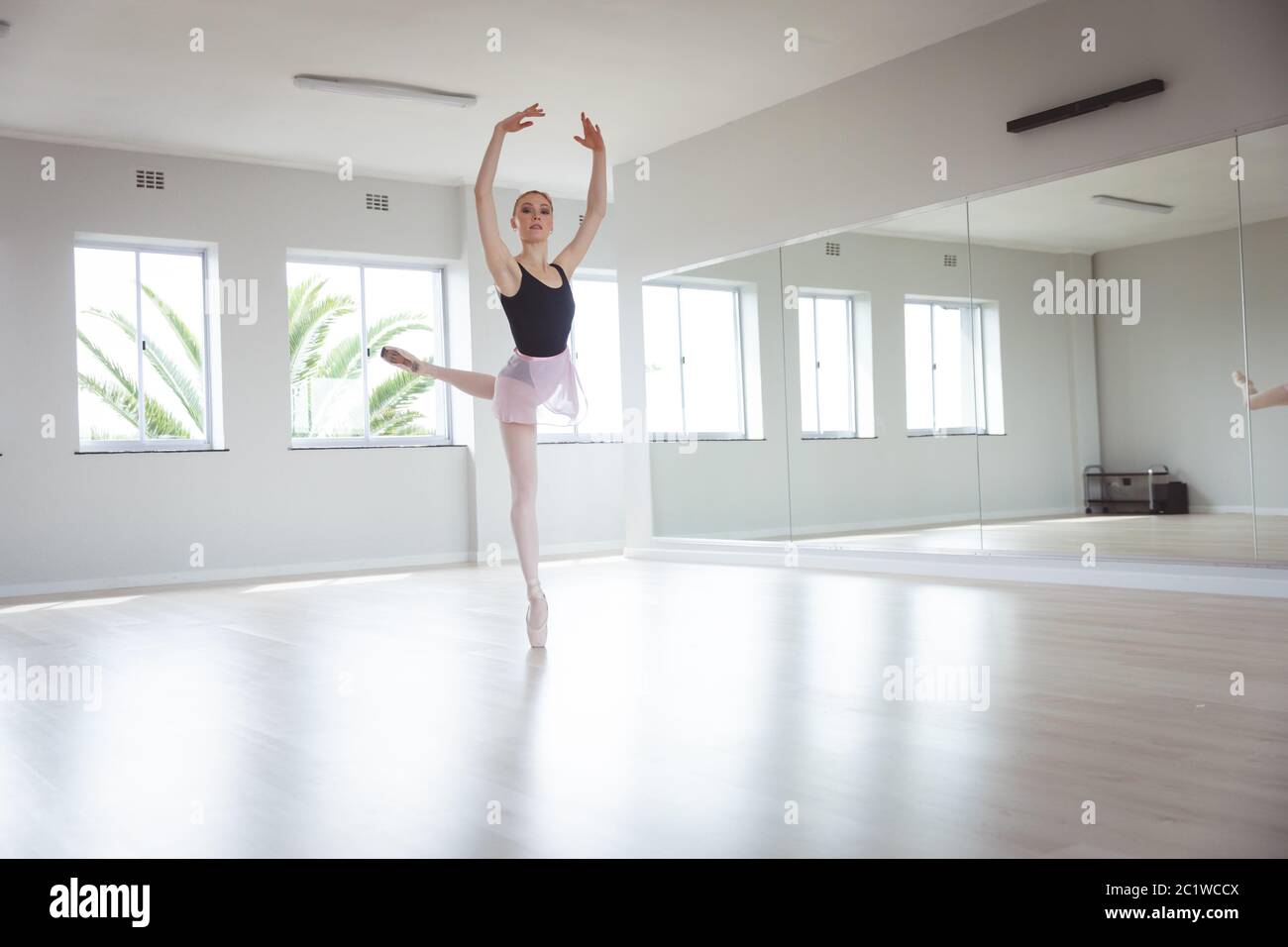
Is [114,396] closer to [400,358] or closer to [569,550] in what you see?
[569,550]

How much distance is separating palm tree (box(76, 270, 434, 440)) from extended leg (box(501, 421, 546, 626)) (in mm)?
5109

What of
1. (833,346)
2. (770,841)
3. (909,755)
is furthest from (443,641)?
(833,346)

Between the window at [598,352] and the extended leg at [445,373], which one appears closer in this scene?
the extended leg at [445,373]

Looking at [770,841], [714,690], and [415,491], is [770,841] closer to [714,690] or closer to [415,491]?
[714,690]

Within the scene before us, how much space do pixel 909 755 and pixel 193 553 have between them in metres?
6.84

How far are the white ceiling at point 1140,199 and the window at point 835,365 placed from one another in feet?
2.93

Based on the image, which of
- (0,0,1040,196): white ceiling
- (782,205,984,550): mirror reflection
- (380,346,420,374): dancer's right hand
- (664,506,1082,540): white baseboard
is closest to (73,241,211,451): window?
(0,0,1040,196): white ceiling

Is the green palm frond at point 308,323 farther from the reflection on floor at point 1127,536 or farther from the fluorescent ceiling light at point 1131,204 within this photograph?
the fluorescent ceiling light at point 1131,204

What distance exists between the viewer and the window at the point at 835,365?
6930 mm

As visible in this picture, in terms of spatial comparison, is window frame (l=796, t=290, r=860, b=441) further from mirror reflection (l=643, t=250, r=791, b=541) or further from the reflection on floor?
the reflection on floor

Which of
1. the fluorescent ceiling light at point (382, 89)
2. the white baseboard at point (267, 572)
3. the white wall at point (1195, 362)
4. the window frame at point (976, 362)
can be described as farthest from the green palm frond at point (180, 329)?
the white wall at point (1195, 362)

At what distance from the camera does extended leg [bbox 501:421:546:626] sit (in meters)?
4.02

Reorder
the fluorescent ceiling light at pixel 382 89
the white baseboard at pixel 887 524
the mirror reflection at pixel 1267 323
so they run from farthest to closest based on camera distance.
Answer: the fluorescent ceiling light at pixel 382 89, the white baseboard at pixel 887 524, the mirror reflection at pixel 1267 323

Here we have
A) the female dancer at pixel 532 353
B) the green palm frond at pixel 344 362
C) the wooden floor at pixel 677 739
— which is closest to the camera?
the wooden floor at pixel 677 739
